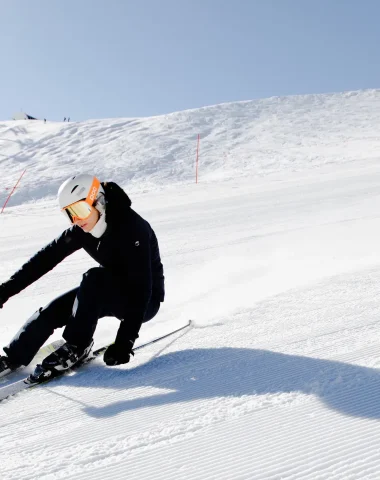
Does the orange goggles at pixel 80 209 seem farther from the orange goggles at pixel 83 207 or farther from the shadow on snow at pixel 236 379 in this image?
the shadow on snow at pixel 236 379

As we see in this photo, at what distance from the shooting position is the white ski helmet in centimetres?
278

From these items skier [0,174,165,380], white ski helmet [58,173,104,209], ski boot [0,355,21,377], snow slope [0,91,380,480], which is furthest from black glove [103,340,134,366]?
white ski helmet [58,173,104,209]

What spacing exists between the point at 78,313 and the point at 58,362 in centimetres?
30

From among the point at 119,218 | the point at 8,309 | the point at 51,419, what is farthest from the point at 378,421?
the point at 8,309

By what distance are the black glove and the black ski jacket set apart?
16 cm

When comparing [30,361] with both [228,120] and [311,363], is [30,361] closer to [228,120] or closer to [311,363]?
[311,363]

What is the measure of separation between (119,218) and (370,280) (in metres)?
2.07

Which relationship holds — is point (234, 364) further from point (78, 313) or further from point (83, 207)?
point (83, 207)

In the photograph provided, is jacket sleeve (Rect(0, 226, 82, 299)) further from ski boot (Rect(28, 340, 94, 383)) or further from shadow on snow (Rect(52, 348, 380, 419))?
shadow on snow (Rect(52, 348, 380, 419))

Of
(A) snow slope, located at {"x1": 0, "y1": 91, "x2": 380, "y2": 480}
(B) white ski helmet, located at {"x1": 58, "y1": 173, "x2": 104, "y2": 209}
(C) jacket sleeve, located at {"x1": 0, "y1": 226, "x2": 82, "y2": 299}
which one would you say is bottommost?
(A) snow slope, located at {"x1": 0, "y1": 91, "x2": 380, "y2": 480}

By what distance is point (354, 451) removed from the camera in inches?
66.7

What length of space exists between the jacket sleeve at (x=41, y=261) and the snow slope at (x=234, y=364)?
0.72 metres

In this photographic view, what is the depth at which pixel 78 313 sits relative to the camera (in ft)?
9.02

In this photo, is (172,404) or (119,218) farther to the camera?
(119,218)
